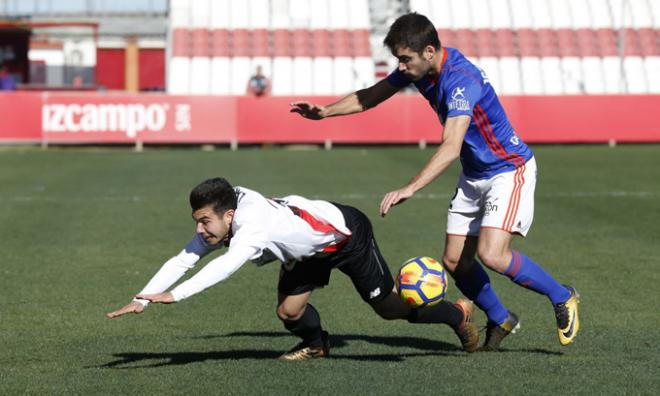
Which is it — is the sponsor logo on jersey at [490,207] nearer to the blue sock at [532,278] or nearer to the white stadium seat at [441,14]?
the blue sock at [532,278]

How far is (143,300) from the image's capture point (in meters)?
6.44

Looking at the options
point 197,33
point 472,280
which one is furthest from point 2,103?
point 472,280

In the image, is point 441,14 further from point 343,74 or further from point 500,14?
point 343,74

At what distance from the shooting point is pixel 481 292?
26.4 ft

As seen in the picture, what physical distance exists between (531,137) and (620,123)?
2.45 meters

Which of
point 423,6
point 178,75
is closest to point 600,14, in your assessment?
point 423,6

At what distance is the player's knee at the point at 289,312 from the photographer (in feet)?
24.4

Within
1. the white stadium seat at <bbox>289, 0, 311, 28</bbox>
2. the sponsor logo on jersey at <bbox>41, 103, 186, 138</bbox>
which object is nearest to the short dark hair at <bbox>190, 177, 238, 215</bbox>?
the sponsor logo on jersey at <bbox>41, 103, 186, 138</bbox>

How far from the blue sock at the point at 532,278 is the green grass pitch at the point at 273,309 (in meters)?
0.38

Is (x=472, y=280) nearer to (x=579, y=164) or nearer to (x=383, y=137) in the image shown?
(x=579, y=164)

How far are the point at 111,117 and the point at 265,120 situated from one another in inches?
151

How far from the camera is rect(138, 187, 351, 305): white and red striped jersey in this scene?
21.3 feet

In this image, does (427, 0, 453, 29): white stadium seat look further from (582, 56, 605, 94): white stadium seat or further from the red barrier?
the red barrier

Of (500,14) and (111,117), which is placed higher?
(500,14)
